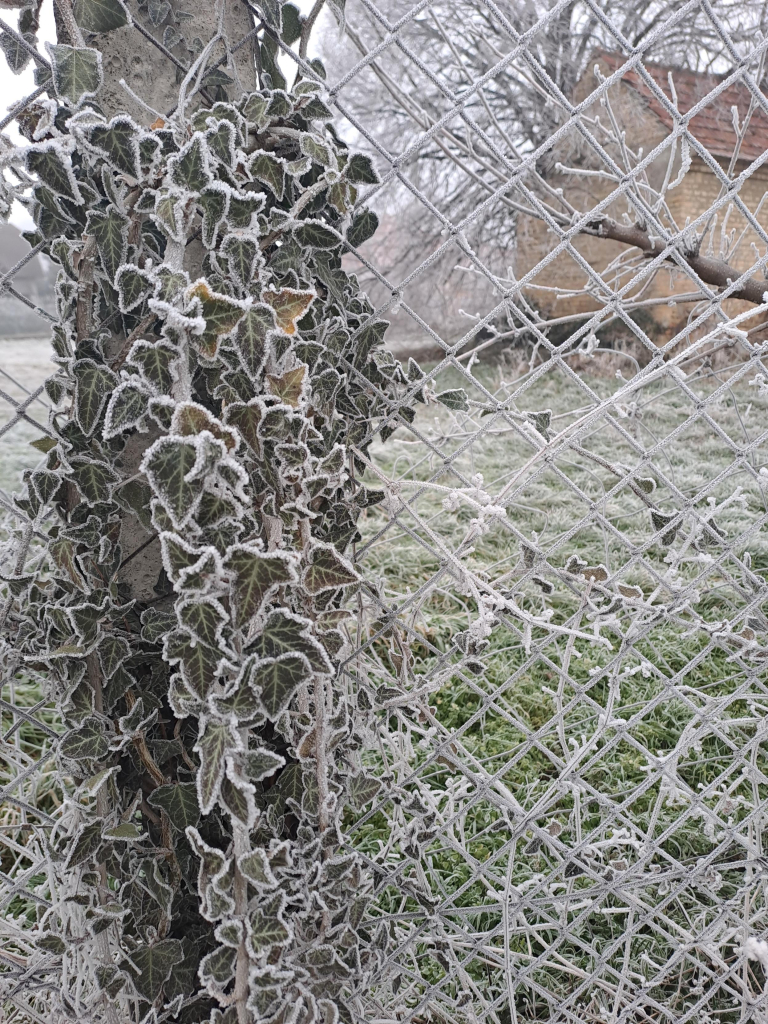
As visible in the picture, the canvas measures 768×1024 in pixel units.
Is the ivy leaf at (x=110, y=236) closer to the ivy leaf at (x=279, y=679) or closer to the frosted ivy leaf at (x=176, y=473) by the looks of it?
the frosted ivy leaf at (x=176, y=473)

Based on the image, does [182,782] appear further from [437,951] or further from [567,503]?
[567,503]

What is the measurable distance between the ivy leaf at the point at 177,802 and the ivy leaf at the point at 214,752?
7.0 inches

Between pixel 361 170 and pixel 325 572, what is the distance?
0.47 meters

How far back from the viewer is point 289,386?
0.79 metres

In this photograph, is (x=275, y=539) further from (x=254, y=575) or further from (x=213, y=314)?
(x=213, y=314)

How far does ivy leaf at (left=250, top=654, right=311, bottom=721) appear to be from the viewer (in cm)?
73

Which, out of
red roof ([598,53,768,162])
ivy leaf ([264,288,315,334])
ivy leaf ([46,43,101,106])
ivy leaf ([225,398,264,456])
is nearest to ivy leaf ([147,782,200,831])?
ivy leaf ([225,398,264,456])

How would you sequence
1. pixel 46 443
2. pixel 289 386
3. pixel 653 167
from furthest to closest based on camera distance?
pixel 653 167 → pixel 46 443 → pixel 289 386

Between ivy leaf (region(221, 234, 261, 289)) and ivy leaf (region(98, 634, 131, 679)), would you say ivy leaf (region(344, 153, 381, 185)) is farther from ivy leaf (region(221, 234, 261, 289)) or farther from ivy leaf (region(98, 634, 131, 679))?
ivy leaf (region(98, 634, 131, 679))

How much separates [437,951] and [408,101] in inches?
49.4

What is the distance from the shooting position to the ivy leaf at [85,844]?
2.80 feet

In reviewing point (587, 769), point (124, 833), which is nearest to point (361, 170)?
point (124, 833)

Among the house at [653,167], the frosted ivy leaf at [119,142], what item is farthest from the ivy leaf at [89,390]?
the house at [653,167]

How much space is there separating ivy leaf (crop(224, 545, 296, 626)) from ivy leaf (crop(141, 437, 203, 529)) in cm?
6
